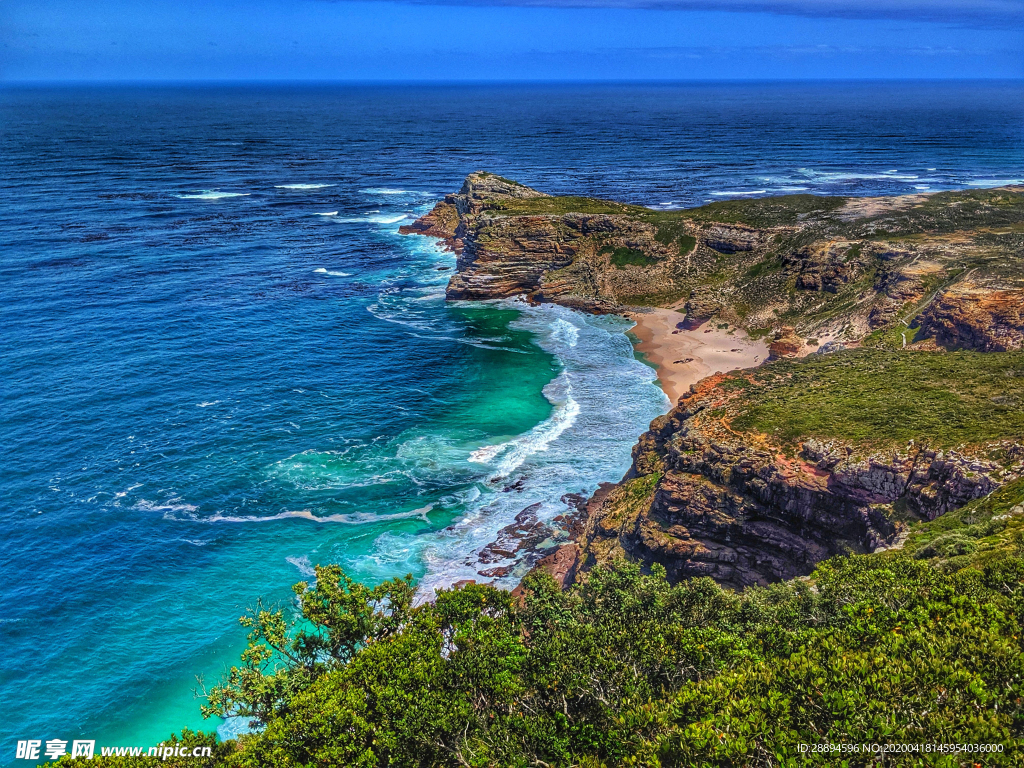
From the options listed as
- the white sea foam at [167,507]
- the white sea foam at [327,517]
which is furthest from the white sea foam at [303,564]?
the white sea foam at [167,507]

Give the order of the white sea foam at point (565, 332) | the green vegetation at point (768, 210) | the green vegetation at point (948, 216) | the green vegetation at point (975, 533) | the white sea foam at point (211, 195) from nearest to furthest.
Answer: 1. the green vegetation at point (975, 533)
2. the white sea foam at point (565, 332)
3. the green vegetation at point (948, 216)
4. the green vegetation at point (768, 210)
5. the white sea foam at point (211, 195)

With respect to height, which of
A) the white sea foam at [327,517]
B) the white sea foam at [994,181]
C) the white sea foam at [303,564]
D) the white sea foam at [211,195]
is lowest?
the white sea foam at [303,564]

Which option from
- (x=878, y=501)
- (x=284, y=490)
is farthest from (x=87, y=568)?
(x=878, y=501)

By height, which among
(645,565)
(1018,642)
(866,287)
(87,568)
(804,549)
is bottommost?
(87,568)

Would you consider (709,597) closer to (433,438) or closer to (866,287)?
(433,438)

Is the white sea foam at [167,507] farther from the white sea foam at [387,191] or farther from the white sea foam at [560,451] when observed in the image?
the white sea foam at [387,191]
